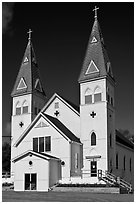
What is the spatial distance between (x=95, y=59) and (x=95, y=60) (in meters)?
0.13

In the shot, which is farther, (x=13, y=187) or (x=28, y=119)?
(x=28, y=119)

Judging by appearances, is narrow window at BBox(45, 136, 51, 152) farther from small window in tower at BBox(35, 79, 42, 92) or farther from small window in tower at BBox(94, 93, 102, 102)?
small window in tower at BBox(35, 79, 42, 92)

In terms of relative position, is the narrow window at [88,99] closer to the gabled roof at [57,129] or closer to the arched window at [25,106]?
the gabled roof at [57,129]

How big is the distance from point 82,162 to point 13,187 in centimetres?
754

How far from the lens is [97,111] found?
3522cm

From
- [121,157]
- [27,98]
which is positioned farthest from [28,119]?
[121,157]

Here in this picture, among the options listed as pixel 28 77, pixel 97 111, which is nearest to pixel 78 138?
pixel 97 111

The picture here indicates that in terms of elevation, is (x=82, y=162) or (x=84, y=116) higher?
(x=84, y=116)

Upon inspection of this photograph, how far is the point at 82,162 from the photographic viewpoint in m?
35.2

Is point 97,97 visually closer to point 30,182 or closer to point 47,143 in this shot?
point 47,143

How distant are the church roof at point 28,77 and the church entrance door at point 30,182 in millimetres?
11708

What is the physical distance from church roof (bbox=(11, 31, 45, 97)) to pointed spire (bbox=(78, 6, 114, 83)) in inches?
300

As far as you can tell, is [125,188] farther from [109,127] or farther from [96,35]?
[96,35]

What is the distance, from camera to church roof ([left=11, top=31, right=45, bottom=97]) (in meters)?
42.1
